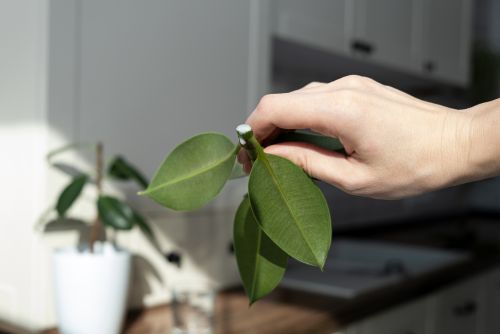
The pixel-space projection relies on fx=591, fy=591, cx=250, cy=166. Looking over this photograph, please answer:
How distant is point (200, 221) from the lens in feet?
4.25

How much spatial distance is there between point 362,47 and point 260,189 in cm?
148

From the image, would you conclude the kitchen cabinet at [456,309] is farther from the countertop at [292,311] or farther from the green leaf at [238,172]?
the green leaf at [238,172]

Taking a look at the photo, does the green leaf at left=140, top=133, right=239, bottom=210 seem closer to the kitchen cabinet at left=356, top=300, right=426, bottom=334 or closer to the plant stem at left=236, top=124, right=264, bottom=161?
the plant stem at left=236, top=124, right=264, bottom=161

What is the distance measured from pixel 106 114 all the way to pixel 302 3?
0.69 m

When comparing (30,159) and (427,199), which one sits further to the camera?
(427,199)

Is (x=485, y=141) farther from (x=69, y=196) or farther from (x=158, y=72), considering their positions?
(x=158, y=72)

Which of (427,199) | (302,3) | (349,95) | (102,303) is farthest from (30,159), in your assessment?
(427,199)

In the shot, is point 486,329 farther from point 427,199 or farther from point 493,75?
A: point 493,75

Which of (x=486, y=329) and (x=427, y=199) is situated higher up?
(x=427, y=199)

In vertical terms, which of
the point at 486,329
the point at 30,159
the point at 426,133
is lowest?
the point at 486,329

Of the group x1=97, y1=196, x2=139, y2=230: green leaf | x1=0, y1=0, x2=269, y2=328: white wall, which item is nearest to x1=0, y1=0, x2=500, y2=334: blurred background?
x1=0, y1=0, x2=269, y2=328: white wall

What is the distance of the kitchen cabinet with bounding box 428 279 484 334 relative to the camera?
158cm

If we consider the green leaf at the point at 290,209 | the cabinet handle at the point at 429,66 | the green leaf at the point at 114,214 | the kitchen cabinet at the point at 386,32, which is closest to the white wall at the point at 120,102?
the green leaf at the point at 114,214

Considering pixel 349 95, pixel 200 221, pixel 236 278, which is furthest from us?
pixel 236 278
